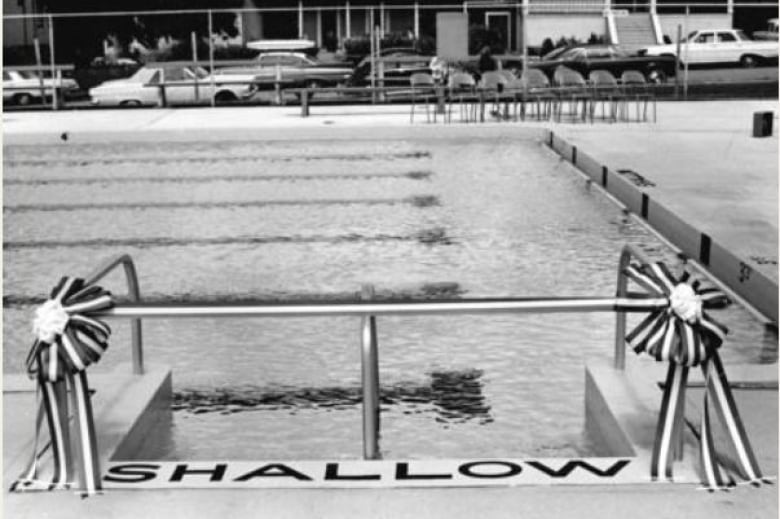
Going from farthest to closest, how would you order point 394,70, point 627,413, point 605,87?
point 394,70 → point 605,87 → point 627,413

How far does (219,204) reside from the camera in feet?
44.9

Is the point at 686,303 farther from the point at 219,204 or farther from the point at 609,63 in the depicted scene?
the point at 609,63

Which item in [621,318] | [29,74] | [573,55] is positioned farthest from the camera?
[573,55]

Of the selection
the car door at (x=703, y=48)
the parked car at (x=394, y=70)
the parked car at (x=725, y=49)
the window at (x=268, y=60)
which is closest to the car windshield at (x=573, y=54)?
the parked car at (x=725, y=49)

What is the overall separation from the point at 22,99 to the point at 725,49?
797 inches

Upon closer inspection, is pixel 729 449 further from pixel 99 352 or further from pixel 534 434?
pixel 99 352

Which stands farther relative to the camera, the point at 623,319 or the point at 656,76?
the point at 656,76

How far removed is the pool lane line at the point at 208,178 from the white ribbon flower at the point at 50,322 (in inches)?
441

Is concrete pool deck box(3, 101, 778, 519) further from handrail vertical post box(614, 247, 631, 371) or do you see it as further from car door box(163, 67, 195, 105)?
car door box(163, 67, 195, 105)

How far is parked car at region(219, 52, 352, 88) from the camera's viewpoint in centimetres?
2925

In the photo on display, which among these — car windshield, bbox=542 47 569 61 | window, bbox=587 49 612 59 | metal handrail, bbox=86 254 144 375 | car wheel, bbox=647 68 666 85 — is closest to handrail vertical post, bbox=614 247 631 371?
metal handrail, bbox=86 254 144 375

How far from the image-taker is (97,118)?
24531 millimetres

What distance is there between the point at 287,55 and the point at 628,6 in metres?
18.4

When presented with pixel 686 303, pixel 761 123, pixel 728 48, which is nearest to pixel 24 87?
pixel 761 123
